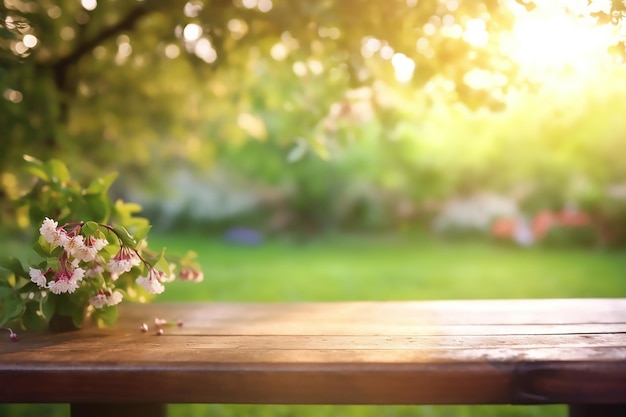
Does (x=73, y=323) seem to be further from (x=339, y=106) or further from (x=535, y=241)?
(x=535, y=241)

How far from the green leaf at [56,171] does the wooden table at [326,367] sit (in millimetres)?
490

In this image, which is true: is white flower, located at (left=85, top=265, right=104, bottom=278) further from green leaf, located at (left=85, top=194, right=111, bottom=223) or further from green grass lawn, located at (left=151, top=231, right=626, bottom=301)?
green grass lawn, located at (left=151, top=231, right=626, bottom=301)

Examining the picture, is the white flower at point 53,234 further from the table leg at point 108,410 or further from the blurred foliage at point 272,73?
the blurred foliage at point 272,73

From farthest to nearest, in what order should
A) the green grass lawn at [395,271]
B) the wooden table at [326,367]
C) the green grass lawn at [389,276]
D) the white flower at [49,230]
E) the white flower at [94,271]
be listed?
the green grass lawn at [395,271] < the green grass lawn at [389,276] < the white flower at [94,271] < the white flower at [49,230] < the wooden table at [326,367]

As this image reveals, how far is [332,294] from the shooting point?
5.64 m

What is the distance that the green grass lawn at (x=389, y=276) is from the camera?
3.02m

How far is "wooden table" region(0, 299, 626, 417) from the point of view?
1.17 metres

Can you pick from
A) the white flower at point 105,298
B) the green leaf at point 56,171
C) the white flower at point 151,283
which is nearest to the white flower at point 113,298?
the white flower at point 105,298

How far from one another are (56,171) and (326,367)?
1.09m

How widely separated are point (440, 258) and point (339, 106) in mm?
5507

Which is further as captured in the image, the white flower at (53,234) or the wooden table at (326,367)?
the white flower at (53,234)

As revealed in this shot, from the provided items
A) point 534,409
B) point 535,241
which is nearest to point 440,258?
point 535,241

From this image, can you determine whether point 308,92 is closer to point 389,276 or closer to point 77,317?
point 77,317

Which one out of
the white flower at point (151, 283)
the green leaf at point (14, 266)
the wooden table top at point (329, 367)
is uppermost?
the green leaf at point (14, 266)
